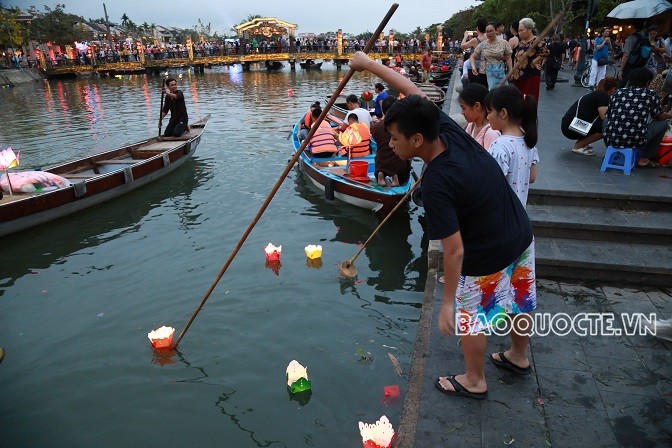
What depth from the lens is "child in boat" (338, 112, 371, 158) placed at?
8602 mm

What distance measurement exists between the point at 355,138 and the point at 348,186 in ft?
3.24

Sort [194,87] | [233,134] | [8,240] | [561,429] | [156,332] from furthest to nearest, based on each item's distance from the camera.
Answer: [194,87], [233,134], [8,240], [156,332], [561,429]

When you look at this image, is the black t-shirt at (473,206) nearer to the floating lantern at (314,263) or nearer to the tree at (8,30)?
the floating lantern at (314,263)

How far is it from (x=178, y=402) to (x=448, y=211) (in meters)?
3.33

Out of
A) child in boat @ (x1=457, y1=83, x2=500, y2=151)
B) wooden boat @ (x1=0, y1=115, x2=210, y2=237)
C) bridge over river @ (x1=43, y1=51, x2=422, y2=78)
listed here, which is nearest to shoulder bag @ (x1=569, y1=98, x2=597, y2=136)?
child in boat @ (x1=457, y1=83, x2=500, y2=151)

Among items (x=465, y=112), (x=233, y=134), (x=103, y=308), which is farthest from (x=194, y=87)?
(x=465, y=112)

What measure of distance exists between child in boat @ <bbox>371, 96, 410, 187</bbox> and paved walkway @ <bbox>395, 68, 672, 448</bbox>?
383 centimetres

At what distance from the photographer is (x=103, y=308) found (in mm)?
5836

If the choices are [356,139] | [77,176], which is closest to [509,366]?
[356,139]

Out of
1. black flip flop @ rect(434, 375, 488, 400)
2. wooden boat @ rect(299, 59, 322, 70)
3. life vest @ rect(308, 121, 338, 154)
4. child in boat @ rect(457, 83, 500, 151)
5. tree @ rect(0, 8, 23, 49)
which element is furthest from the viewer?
wooden boat @ rect(299, 59, 322, 70)

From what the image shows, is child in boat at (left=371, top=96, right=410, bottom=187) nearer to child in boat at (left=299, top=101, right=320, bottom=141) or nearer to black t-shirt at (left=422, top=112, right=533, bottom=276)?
child in boat at (left=299, top=101, right=320, bottom=141)

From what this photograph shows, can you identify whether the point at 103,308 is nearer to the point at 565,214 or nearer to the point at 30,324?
the point at 30,324

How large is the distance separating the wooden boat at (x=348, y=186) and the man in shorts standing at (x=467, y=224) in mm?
4778

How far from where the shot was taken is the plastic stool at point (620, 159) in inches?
235
